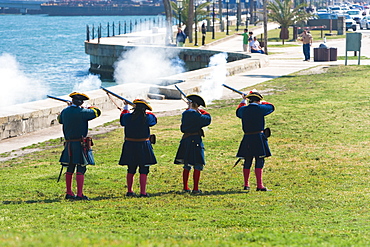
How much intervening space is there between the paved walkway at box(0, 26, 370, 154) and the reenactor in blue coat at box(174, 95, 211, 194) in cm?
574

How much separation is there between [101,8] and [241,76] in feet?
493

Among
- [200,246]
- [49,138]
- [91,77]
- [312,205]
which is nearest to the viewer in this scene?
[200,246]

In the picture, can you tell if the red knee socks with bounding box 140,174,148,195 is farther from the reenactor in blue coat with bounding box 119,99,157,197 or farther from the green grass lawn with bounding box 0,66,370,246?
the green grass lawn with bounding box 0,66,370,246

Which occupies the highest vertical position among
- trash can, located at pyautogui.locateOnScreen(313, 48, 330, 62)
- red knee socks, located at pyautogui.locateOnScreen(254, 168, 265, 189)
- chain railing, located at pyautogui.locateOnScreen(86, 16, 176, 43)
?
chain railing, located at pyautogui.locateOnScreen(86, 16, 176, 43)

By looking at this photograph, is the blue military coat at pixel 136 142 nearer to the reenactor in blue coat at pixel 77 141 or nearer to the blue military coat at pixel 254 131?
the reenactor in blue coat at pixel 77 141

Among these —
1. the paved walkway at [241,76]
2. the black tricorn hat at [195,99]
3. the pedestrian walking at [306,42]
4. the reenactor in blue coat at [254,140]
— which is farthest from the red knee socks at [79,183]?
the pedestrian walking at [306,42]

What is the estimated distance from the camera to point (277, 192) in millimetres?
10258

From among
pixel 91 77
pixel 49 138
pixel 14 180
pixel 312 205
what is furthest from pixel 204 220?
pixel 91 77

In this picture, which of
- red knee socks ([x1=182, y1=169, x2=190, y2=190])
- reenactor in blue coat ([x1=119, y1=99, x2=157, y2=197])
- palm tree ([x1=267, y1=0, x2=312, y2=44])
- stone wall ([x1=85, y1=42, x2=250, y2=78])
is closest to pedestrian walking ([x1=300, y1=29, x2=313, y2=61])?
stone wall ([x1=85, y1=42, x2=250, y2=78])

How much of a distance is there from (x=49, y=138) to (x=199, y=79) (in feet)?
29.6

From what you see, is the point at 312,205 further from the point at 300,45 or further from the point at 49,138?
the point at 300,45

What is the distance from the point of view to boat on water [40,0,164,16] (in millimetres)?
168875

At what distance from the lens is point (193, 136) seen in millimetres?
10164

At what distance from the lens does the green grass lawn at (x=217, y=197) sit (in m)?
7.15
